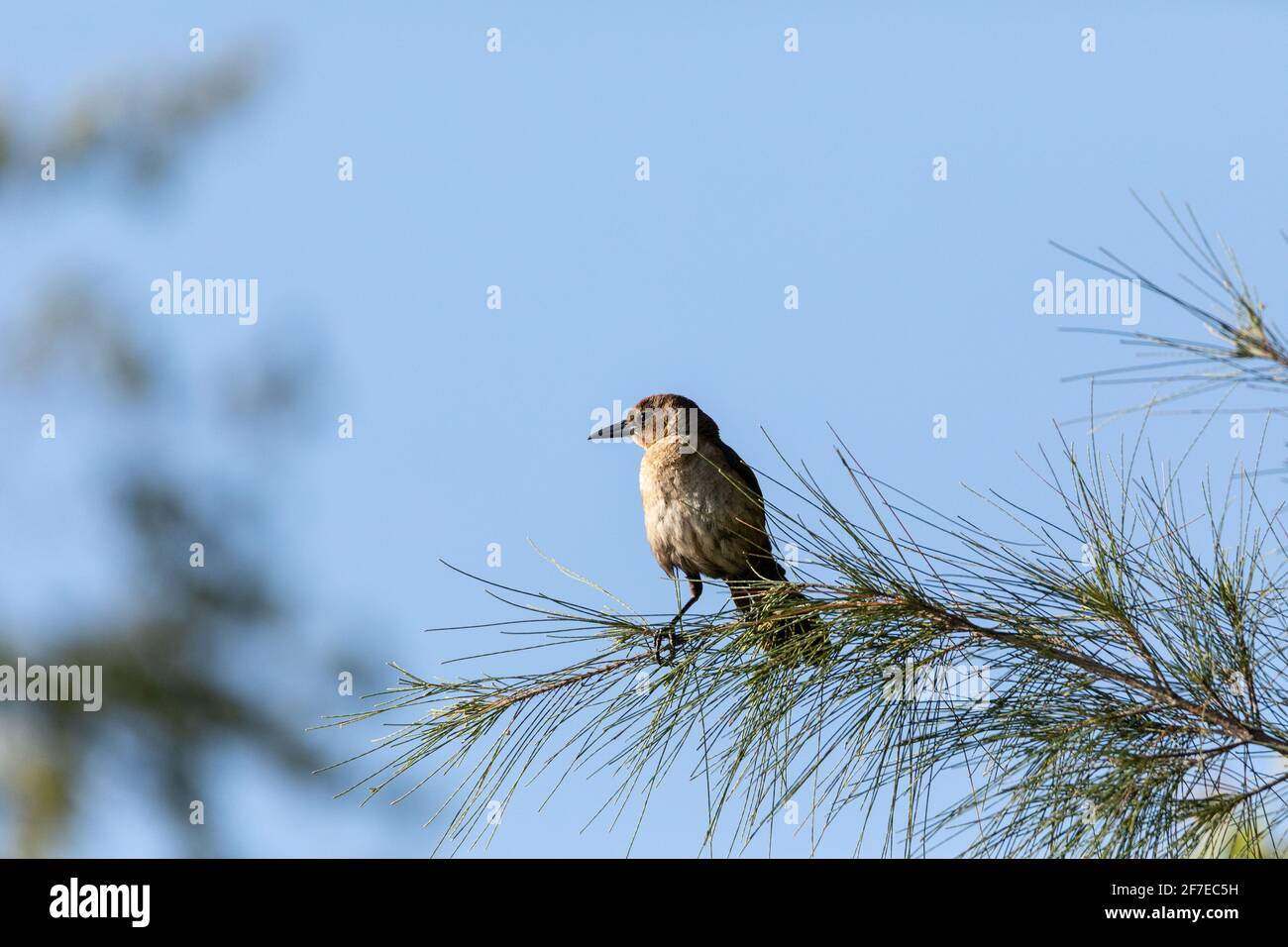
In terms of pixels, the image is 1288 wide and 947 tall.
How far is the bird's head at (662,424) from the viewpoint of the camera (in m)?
4.47

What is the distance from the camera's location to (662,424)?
455cm

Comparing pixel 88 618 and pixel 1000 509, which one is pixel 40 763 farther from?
pixel 1000 509

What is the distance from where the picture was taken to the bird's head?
447cm

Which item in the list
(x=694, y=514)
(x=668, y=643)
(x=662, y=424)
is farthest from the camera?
(x=662, y=424)

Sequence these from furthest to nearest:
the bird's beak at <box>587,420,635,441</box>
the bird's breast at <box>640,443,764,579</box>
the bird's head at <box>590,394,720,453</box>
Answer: the bird's beak at <box>587,420,635,441</box>
the bird's head at <box>590,394,720,453</box>
the bird's breast at <box>640,443,764,579</box>

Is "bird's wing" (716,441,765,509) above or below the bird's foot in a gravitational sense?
above

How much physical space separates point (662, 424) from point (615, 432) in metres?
0.19
